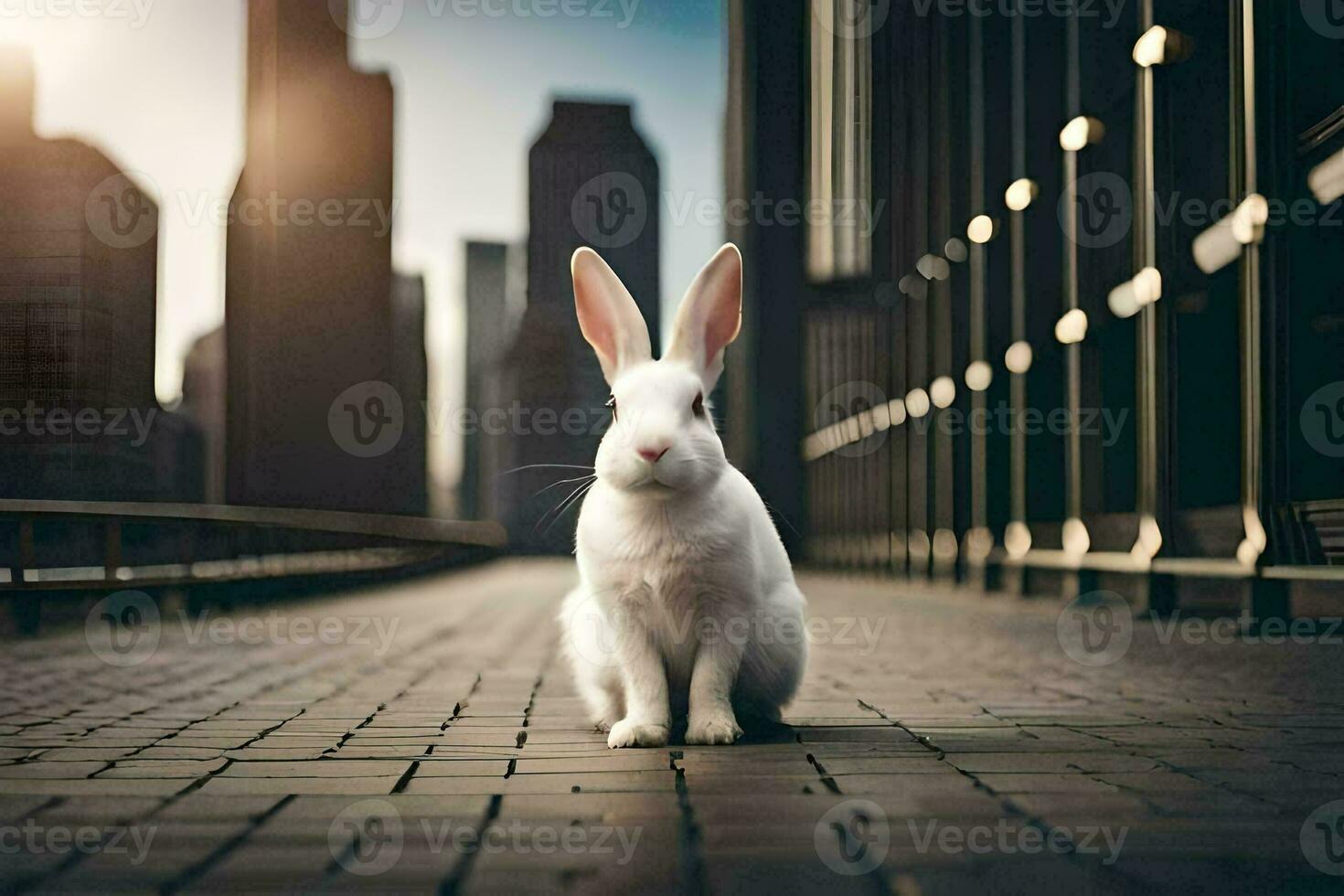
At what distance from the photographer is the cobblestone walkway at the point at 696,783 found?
7.47 feet

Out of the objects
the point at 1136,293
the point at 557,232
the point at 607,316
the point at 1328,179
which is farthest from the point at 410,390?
the point at 607,316

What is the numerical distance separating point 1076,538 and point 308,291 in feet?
68.8

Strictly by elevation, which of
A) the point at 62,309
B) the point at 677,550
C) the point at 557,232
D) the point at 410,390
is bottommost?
the point at 677,550

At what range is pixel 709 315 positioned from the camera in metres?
3.80

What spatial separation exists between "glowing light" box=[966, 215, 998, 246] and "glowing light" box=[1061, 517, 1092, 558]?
Result: 3718 mm

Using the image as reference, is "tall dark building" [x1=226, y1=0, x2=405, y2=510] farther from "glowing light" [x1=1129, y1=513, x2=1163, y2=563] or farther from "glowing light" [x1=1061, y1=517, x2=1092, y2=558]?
"glowing light" [x1=1129, y1=513, x2=1163, y2=563]

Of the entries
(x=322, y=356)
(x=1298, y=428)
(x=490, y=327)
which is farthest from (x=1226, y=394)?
(x=490, y=327)

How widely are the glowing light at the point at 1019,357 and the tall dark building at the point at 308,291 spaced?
7.14m

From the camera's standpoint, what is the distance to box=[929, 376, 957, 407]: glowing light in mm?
13219

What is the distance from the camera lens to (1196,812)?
8.95 feet

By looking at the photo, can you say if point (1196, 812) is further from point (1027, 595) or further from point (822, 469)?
point (822, 469)

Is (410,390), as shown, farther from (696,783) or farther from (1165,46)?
(696,783)

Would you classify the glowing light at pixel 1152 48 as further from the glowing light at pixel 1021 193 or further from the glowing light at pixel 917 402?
the glowing light at pixel 917 402

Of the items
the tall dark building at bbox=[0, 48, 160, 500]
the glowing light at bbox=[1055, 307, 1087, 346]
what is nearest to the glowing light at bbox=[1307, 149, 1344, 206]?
the glowing light at bbox=[1055, 307, 1087, 346]
